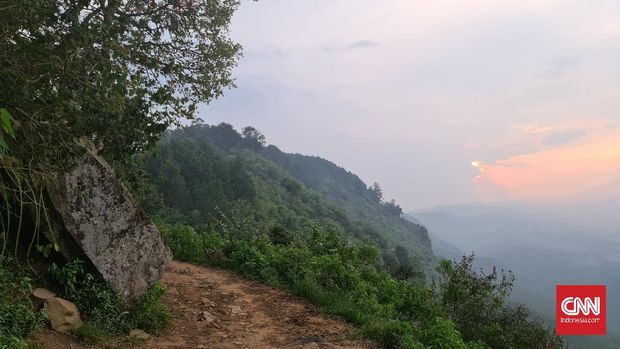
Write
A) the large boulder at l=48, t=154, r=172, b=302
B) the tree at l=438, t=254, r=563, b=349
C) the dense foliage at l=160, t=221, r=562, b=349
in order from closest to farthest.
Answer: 1. the large boulder at l=48, t=154, r=172, b=302
2. the dense foliage at l=160, t=221, r=562, b=349
3. the tree at l=438, t=254, r=563, b=349

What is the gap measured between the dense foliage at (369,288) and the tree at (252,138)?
399 feet

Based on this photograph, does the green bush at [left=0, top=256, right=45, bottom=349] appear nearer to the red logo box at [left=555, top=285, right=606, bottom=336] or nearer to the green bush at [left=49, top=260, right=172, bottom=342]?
the green bush at [left=49, top=260, right=172, bottom=342]

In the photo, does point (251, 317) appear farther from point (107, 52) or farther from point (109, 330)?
point (107, 52)

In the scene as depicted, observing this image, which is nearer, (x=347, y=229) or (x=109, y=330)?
(x=109, y=330)

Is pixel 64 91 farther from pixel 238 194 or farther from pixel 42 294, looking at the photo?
pixel 238 194

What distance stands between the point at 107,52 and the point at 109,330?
14.2ft

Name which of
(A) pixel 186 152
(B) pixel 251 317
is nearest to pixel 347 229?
(A) pixel 186 152

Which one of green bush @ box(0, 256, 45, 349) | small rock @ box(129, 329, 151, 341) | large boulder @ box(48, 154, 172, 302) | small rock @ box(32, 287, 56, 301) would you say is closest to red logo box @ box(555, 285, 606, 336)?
small rock @ box(129, 329, 151, 341)

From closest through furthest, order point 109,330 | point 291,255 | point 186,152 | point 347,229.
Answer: point 109,330, point 291,255, point 186,152, point 347,229

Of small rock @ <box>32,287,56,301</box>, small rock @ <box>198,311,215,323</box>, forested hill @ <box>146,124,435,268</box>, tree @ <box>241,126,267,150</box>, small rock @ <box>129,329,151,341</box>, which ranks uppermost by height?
tree @ <box>241,126,267,150</box>

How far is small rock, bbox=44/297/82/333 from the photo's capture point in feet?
21.0

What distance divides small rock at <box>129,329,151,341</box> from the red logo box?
39.2ft

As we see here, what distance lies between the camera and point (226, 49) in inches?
591

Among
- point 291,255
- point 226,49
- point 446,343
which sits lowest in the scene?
point 446,343
